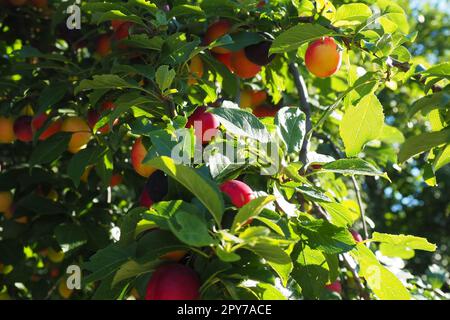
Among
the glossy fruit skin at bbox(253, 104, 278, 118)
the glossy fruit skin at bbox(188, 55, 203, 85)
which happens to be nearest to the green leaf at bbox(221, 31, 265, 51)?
the glossy fruit skin at bbox(188, 55, 203, 85)

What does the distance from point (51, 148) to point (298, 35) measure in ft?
2.32

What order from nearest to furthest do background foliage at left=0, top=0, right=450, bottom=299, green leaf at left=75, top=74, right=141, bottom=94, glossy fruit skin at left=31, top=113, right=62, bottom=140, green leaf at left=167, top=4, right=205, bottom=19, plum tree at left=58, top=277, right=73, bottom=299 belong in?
background foliage at left=0, top=0, right=450, bottom=299 → green leaf at left=75, top=74, right=141, bottom=94 → green leaf at left=167, top=4, right=205, bottom=19 → glossy fruit skin at left=31, top=113, right=62, bottom=140 → plum tree at left=58, top=277, right=73, bottom=299

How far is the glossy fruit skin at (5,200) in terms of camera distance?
1.78 m

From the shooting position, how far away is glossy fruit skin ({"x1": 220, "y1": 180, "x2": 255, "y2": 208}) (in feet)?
2.84

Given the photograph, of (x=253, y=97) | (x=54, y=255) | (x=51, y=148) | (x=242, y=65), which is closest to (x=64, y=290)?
(x=54, y=255)

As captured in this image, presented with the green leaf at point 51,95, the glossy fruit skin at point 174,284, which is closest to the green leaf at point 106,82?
the green leaf at point 51,95

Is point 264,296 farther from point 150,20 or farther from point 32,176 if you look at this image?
point 32,176

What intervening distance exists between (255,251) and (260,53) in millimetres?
704

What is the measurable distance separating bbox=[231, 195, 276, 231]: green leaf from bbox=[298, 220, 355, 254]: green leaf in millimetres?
223

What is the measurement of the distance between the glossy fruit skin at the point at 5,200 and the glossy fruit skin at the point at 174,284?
111cm

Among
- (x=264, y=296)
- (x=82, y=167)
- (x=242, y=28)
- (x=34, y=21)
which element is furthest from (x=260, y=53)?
(x=34, y=21)

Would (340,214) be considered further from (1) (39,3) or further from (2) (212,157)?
(1) (39,3)

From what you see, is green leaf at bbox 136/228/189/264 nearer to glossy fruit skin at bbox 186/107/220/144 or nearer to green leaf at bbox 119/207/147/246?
green leaf at bbox 119/207/147/246

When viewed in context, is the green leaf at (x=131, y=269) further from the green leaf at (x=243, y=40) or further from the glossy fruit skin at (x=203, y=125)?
the green leaf at (x=243, y=40)
